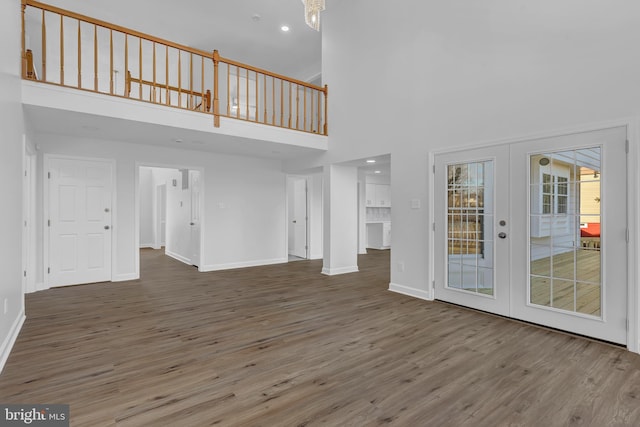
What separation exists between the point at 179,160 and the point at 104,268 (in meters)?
2.24

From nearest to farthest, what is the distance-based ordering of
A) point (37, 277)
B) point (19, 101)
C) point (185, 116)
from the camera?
point (19, 101)
point (185, 116)
point (37, 277)

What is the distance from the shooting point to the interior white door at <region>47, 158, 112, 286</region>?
16.5 feet

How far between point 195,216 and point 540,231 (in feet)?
19.5

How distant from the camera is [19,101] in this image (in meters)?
3.29

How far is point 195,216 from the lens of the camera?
6.74 metres

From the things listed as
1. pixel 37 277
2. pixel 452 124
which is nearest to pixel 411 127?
pixel 452 124

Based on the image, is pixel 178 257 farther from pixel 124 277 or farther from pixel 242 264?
pixel 124 277

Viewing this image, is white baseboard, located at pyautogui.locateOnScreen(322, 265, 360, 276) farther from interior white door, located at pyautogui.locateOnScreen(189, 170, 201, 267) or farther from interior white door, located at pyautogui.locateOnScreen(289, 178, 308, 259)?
interior white door, located at pyautogui.locateOnScreen(189, 170, 201, 267)

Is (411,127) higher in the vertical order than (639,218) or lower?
higher

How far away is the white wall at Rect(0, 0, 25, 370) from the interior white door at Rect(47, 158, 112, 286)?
5.98 feet


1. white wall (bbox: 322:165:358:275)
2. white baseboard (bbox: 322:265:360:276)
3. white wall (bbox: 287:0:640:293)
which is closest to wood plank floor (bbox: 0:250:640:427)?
white wall (bbox: 287:0:640:293)

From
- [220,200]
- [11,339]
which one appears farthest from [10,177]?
[220,200]

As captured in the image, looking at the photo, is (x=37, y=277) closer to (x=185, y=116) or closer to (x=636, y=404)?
(x=185, y=116)

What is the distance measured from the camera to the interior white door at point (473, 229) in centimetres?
364
